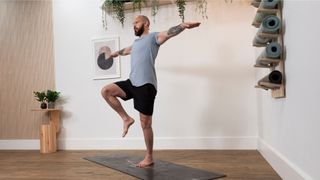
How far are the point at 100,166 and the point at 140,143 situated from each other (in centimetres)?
104

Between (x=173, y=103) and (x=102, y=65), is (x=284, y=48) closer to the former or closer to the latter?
(x=173, y=103)

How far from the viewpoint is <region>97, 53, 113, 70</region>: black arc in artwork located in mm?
4195

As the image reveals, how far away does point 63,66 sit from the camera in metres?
4.36

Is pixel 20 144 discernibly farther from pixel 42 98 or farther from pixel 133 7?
pixel 133 7

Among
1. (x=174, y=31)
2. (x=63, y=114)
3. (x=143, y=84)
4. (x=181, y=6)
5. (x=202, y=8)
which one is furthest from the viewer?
(x=63, y=114)

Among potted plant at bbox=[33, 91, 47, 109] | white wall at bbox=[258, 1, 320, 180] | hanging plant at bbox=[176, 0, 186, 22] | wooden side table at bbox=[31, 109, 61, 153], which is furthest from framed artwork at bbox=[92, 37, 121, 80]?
white wall at bbox=[258, 1, 320, 180]

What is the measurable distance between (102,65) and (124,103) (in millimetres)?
582

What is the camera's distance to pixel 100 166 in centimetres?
303

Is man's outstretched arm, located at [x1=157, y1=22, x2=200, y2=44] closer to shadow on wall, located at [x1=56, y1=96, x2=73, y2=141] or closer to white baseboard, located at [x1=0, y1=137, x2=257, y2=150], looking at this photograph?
white baseboard, located at [x1=0, y1=137, x2=257, y2=150]

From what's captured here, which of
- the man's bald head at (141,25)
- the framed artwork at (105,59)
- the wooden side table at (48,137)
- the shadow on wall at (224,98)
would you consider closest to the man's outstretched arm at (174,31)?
the man's bald head at (141,25)

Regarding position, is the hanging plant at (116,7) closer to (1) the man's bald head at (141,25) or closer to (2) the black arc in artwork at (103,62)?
(2) the black arc in artwork at (103,62)

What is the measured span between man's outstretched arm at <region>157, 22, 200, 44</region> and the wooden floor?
1179mm

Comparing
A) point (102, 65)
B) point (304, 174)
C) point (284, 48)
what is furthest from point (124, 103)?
point (304, 174)

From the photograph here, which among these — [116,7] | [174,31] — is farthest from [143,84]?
[116,7]
